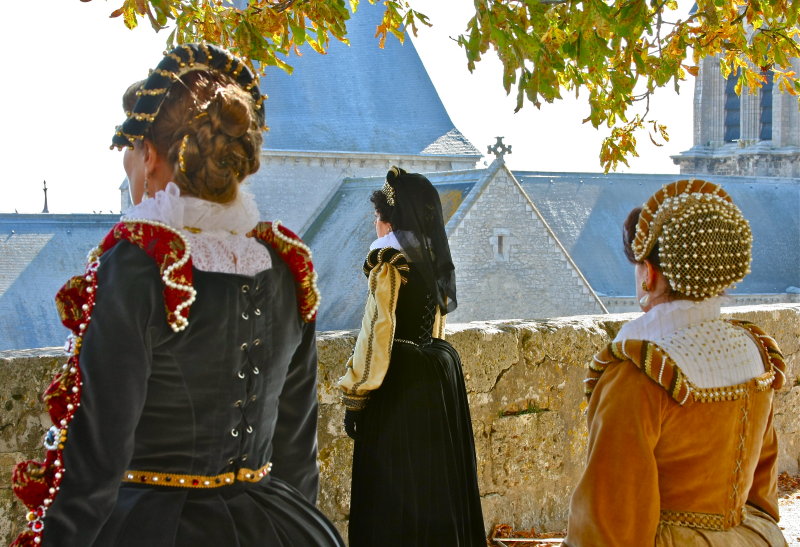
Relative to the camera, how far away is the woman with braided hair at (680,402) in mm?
2229

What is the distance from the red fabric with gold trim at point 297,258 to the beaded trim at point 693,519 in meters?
0.89

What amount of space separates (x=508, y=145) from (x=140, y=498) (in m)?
23.6

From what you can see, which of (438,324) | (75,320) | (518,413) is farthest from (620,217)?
(75,320)

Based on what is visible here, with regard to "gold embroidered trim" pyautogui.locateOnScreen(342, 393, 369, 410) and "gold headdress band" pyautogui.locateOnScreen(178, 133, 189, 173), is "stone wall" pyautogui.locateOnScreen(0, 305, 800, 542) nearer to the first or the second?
"gold embroidered trim" pyautogui.locateOnScreen(342, 393, 369, 410)

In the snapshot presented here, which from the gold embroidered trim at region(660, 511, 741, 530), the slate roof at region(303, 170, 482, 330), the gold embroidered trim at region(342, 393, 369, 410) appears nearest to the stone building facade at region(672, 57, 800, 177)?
the slate roof at region(303, 170, 482, 330)

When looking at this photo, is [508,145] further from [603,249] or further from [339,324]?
[603,249]

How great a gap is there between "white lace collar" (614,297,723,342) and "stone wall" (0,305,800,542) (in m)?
1.89

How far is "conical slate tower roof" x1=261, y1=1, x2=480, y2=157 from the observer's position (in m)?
32.8

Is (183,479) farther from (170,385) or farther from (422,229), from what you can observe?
(422,229)

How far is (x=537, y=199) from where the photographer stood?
34.2 m

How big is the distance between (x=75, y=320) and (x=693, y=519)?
1372 millimetres

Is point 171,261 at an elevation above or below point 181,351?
above

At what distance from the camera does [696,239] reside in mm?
2301

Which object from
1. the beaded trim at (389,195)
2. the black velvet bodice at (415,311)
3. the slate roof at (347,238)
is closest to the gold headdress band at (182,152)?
the black velvet bodice at (415,311)
